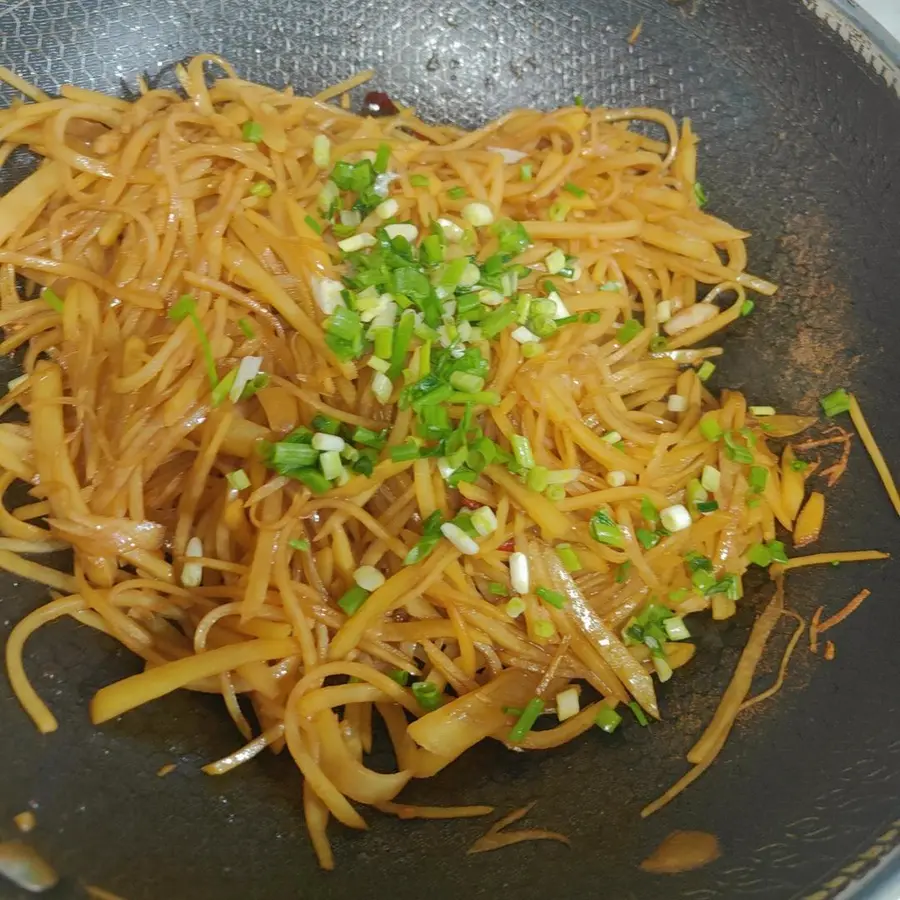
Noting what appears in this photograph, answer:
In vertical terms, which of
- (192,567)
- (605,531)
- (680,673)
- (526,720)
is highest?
(605,531)

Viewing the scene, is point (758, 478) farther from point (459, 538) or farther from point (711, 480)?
point (459, 538)

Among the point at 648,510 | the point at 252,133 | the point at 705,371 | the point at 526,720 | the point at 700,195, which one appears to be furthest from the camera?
the point at 700,195

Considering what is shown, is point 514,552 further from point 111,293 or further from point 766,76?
point 766,76

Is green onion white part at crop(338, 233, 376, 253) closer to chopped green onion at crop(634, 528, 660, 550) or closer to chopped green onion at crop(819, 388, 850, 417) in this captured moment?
chopped green onion at crop(634, 528, 660, 550)

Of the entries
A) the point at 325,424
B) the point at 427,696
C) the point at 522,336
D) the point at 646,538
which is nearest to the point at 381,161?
the point at 522,336

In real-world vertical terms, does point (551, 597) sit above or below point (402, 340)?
below

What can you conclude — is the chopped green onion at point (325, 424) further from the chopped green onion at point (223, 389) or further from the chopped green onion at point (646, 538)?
the chopped green onion at point (646, 538)

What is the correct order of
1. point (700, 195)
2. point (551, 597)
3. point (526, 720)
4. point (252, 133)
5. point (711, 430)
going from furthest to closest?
point (700, 195) < point (252, 133) < point (711, 430) < point (551, 597) < point (526, 720)

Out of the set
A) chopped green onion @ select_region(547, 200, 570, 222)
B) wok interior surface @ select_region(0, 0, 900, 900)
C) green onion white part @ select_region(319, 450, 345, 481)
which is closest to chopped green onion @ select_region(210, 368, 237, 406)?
green onion white part @ select_region(319, 450, 345, 481)
